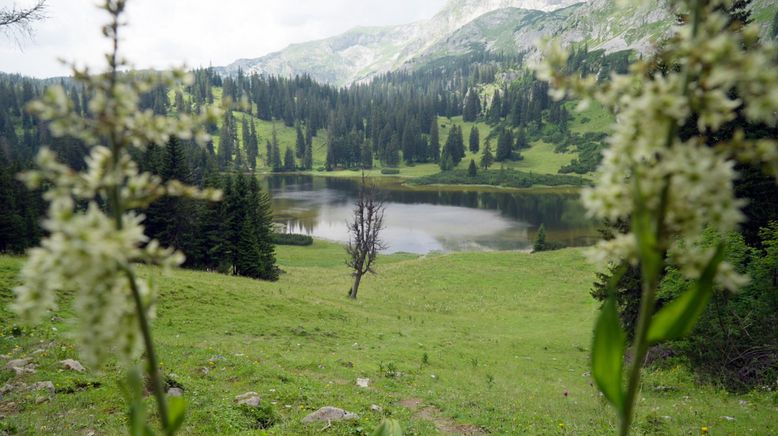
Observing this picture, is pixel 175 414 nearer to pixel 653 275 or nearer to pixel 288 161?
pixel 653 275

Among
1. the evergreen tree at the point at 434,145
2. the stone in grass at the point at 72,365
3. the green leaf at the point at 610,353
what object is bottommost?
the stone in grass at the point at 72,365

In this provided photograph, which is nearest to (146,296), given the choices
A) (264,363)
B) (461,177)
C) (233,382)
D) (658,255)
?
(658,255)

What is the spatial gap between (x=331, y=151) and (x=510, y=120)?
2899 inches

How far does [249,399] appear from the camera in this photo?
35.5 feet

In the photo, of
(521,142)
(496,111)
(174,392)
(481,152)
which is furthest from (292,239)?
(496,111)

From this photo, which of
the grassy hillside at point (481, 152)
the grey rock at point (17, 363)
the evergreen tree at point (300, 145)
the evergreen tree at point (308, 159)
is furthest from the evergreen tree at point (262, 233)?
the evergreen tree at point (300, 145)

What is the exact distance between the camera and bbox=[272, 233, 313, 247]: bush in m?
65.1

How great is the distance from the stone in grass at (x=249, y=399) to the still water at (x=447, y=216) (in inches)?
1371

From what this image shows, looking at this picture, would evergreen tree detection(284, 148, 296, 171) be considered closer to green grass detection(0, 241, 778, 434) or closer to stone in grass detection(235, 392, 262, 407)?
green grass detection(0, 241, 778, 434)

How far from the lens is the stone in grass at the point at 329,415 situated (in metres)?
9.88

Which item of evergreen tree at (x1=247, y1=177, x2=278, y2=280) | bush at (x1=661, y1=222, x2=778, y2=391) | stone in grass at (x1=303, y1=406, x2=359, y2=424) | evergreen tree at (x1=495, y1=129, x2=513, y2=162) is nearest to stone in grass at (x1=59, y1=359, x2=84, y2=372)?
stone in grass at (x1=303, y1=406, x2=359, y2=424)

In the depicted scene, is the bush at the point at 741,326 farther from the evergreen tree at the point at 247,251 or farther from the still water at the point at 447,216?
the still water at the point at 447,216

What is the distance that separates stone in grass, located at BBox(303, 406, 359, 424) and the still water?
3565cm

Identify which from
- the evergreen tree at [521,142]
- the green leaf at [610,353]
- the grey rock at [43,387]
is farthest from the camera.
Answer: the evergreen tree at [521,142]
